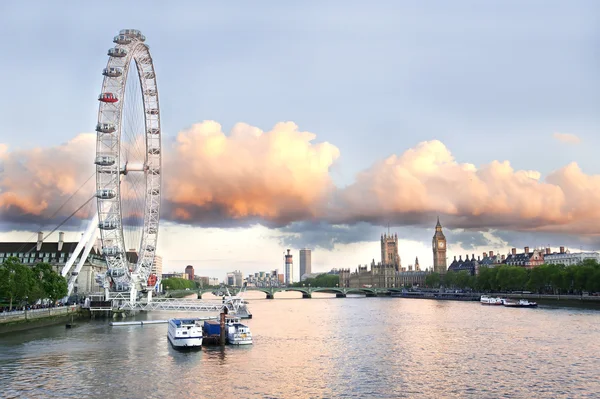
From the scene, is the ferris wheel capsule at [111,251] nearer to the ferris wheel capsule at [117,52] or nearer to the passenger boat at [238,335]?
the ferris wheel capsule at [117,52]

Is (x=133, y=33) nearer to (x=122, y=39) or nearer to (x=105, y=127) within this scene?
(x=122, y=39)

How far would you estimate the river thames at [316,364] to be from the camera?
1404 inches

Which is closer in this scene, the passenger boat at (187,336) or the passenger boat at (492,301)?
the passenger boat at (187,336)

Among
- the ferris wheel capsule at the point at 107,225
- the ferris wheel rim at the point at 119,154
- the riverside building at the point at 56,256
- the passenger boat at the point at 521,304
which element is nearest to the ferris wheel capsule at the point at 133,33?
the ferris wheel rim at the point at 119,154

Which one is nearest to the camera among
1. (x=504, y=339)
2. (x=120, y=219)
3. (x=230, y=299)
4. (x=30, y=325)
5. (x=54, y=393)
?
(x=54, y=393)

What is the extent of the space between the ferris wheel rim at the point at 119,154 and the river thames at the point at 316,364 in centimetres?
1473

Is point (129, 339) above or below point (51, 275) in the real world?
below

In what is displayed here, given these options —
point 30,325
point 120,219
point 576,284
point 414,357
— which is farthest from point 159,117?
point 576,284

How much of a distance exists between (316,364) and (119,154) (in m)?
43.8

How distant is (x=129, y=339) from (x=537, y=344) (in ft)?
125

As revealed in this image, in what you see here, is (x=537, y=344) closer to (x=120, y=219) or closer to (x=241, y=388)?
(x=241, y=388)

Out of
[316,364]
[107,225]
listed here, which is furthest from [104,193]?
[316,364]

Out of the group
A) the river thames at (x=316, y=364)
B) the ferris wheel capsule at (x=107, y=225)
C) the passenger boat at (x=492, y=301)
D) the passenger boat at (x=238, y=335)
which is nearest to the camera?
the river thames at (x=316, y=364)

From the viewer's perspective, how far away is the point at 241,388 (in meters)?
36.2
